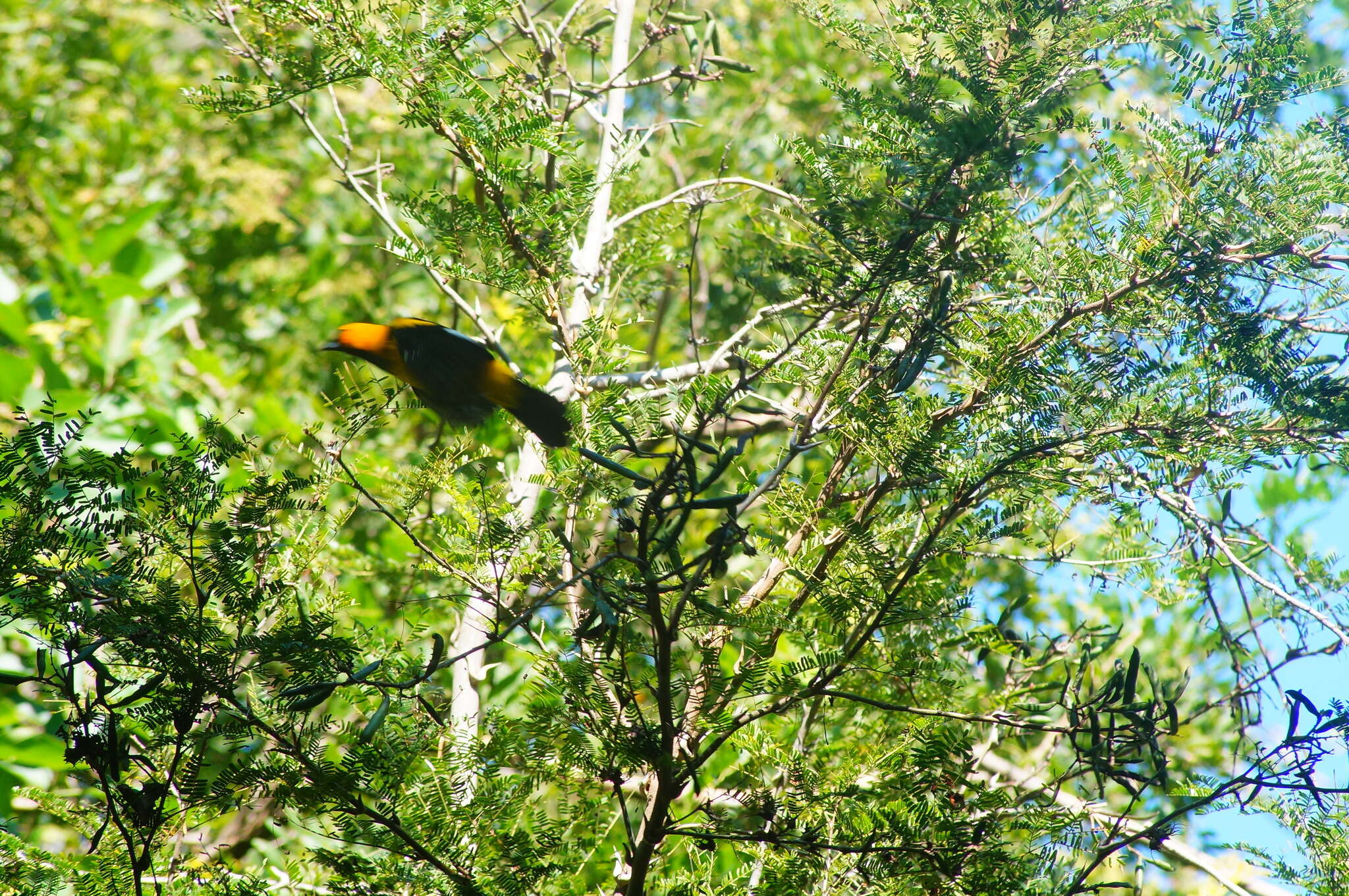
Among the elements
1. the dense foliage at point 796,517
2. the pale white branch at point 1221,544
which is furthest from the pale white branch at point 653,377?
the pale white branch at point 1221,544

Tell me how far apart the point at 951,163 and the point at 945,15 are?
1.08 ft

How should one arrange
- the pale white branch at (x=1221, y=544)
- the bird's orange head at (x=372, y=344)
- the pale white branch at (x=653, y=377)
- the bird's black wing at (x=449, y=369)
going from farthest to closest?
1. the bird's orange head at (x=372, y=344)
2. the bird's black wing at (x=449, y=369)
3. the pale white branch at (x=653, y=377)
4. the pale white branch at (x=1221, y=544)

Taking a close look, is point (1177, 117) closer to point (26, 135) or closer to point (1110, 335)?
point (1110, 335)

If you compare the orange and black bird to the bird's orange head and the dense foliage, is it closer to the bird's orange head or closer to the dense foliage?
the bird's orange head

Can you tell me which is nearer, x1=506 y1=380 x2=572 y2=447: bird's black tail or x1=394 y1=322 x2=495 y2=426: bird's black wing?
x1=506 y1=380 x2=572 y2=447: bird's black tail

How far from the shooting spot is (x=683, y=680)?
5.41ft

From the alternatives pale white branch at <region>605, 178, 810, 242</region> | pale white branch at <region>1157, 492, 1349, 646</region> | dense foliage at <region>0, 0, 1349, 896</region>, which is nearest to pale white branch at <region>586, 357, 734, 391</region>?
dense foliage at <region>0, 0, 1349, 896</region>

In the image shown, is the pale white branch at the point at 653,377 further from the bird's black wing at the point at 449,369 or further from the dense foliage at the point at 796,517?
the bird's black wing at the point at 449,369

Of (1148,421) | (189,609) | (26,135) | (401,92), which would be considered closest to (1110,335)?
(1148,421)

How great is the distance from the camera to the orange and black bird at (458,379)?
7.59ft

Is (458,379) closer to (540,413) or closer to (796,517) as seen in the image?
(540,413)

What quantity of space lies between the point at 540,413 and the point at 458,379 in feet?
1.62

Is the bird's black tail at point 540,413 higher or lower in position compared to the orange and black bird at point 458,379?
lower

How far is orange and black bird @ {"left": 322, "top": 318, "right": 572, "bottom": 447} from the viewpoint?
2312 mm
